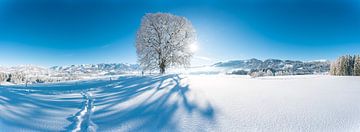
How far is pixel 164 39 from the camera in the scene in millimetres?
31172

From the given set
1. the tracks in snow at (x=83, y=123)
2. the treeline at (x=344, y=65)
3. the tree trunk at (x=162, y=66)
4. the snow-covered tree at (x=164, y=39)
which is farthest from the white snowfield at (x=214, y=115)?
the treeline at (x=344, y=65)

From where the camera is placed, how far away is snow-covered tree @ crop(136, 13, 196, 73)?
3062 cm

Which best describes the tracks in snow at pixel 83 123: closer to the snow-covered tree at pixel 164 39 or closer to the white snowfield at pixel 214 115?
the white snowfield at pixel 214 115

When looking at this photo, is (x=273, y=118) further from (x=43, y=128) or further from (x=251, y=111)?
(x=43, y=128)

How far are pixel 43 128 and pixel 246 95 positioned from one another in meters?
6.53

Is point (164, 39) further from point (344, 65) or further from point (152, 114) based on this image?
point (344, 65)

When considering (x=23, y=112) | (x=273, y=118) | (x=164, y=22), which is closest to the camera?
(x=273, y=118)

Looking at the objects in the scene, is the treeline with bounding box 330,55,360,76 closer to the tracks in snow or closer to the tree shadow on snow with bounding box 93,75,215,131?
the tree shadow on snow with bounding box 93,75,215,131

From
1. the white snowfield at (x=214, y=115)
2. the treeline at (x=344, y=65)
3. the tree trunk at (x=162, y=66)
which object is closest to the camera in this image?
the white snowfield at (x=214, y=115)

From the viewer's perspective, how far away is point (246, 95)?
30.5ft

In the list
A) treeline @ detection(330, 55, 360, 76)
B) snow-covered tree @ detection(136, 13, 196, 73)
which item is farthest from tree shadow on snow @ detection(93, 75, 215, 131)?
treeline @ detection(330, 55, 360, 76)

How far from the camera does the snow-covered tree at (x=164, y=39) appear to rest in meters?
30.6

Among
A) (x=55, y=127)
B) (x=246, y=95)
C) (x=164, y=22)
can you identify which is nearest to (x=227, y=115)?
(x=246, y=95)

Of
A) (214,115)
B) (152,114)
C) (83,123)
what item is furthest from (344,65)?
(83,123)
